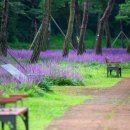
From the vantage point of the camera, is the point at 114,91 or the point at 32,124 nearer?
the point at 32,124

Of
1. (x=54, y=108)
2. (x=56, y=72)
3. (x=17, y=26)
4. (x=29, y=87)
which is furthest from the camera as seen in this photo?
(x=17, y=26)

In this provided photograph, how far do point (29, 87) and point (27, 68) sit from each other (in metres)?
5.11

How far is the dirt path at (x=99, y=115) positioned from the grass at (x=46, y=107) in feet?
0.84

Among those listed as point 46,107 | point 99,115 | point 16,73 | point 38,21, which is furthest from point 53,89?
point 38,21

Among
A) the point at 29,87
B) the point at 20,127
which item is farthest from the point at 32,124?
the point at 29,87

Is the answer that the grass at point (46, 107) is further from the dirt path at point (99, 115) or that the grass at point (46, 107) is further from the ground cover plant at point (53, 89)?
the dirt path at point (99, 115)

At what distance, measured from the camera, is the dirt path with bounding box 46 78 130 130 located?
11922 mm

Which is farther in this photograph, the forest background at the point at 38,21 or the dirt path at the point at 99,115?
the forest background at the point at 38,21

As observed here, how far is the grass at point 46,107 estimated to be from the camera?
40.8 ft

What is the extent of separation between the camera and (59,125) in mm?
12055

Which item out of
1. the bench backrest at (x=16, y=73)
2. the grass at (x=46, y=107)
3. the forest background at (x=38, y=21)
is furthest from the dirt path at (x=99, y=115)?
the forest background at (x=38, y=21)

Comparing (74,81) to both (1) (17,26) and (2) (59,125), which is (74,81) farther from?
(1) (17,26)

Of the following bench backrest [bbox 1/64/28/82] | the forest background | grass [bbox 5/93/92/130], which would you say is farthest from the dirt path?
the forest background

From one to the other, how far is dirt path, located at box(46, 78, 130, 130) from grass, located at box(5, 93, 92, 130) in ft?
0.84
